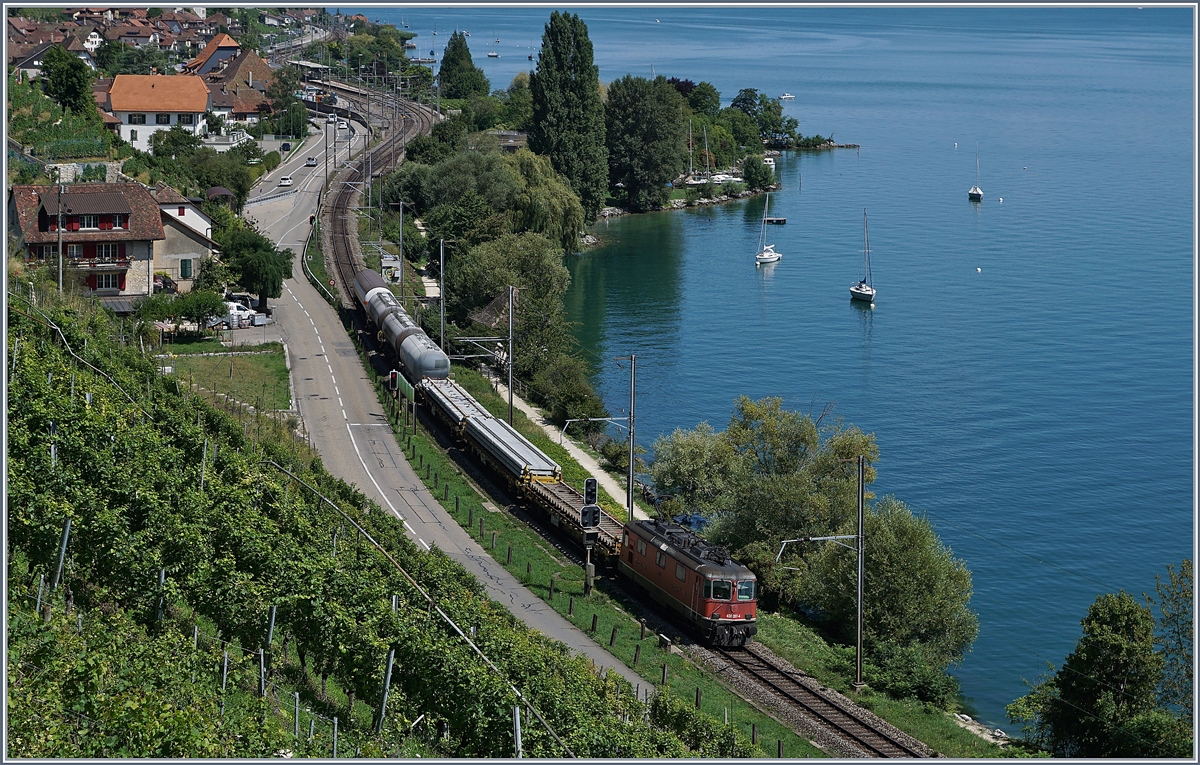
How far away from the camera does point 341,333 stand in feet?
274

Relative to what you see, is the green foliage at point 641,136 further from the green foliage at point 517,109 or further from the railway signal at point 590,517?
the railway signal at point 590,517

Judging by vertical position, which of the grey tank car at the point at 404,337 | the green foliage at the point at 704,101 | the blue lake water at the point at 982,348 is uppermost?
the green foliage at the point at 704,101

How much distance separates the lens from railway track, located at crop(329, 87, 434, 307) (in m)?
100

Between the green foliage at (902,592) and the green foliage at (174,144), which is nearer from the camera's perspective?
the green foliage at (902,592)

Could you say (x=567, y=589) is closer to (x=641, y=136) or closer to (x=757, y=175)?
(x=641, y=136)

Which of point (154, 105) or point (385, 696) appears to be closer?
point (385, 696)

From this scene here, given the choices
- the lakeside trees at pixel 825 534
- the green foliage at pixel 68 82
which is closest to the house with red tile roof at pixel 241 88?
the green foliage at pixel 68 82

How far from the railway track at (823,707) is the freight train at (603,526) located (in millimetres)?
1013

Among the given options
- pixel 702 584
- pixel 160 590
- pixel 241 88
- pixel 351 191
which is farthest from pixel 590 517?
pixel 241 88

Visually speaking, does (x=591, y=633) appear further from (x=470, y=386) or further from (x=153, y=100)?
(x=153, y=100)

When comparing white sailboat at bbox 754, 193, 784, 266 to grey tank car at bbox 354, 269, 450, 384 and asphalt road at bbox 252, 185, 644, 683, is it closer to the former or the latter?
asphalt road at bbox 252, 185, 644, 683

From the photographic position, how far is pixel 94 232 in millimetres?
79000

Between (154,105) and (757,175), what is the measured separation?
7312 cm

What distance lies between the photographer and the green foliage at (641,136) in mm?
149500
